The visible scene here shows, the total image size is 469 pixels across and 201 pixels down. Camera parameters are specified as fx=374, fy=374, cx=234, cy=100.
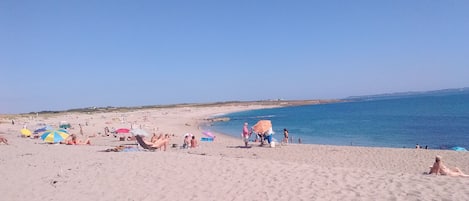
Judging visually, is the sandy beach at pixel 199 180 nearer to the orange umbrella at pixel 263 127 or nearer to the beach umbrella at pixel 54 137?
the beach umbrella at pixel 54 137

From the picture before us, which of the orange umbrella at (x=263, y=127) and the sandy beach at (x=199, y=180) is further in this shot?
the orange umbrella at (x=263, y=127)

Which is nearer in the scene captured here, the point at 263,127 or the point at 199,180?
the point at 199,180

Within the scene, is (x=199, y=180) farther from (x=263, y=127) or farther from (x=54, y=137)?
(x=54, y=137)

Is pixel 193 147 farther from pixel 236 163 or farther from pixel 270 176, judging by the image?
pixel 270 176

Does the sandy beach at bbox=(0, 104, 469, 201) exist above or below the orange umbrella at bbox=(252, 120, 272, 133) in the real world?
below

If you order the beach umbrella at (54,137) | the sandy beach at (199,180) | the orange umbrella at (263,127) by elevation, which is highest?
the beach umbrella at (54,137)

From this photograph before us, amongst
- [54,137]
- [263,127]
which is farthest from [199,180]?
[54,137]

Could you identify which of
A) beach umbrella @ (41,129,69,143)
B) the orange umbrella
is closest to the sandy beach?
beach umbrella @ (41,129,69,143)

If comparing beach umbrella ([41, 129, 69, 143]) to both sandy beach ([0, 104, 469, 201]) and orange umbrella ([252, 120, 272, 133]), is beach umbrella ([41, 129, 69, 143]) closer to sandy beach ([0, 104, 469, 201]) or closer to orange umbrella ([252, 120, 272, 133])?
sandy beach ([0, 104, 469, 201])

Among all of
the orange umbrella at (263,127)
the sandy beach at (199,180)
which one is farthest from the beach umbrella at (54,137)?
the orange umbrella at (263,127)

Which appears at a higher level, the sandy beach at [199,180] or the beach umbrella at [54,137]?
the beach umbrella at [54,137]

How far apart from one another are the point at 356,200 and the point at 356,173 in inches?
87.6

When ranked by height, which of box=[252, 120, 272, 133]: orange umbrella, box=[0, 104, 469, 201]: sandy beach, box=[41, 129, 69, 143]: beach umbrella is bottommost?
box=[0, 104, 469, 201]: sandy beach

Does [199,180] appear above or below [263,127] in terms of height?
below
